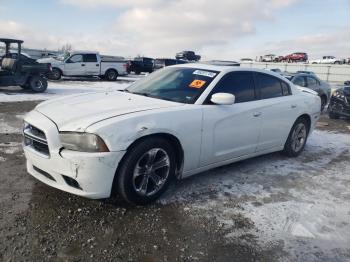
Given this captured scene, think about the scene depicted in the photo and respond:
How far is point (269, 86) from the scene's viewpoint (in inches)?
209

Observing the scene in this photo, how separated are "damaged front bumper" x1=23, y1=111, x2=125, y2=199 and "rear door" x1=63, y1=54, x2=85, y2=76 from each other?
1743 cm

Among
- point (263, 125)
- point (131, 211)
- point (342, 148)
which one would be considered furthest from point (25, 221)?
point (342, 148)

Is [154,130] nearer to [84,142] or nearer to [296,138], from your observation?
[84,142]

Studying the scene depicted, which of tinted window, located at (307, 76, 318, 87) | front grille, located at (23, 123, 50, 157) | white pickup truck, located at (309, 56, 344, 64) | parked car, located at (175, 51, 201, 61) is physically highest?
white pickup truck, located at (309, 56, 344, 64)

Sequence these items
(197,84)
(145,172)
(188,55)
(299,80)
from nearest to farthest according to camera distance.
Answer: (145,172)
(197,84)
(299,80)
(188,55)

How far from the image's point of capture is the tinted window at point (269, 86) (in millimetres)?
5117

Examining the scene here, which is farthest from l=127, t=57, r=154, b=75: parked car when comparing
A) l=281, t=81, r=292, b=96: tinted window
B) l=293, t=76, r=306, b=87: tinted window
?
l=281, t=81, r=292, b=96: tinted window

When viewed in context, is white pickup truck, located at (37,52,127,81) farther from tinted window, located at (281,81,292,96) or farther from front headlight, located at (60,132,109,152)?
front headlight, located at (60,132,109,152)

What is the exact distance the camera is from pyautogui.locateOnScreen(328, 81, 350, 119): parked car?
1022 centimetres

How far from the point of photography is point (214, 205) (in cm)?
389

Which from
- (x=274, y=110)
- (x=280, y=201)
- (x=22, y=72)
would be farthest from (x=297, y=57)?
(x=280, y=201)

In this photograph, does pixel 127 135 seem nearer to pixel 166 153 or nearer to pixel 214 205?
pixel 166 153

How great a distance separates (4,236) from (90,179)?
0.85 metres

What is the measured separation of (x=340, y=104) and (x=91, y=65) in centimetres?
1455
